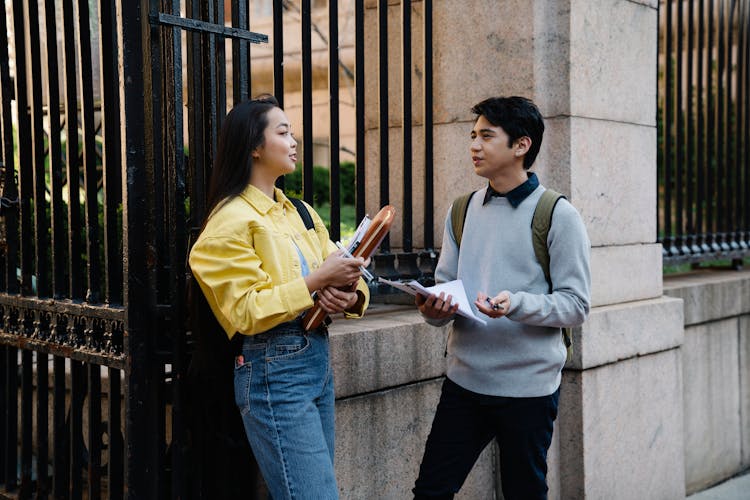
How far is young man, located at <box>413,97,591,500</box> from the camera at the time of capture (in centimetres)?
364

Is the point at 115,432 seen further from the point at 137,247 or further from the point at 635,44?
the point at 635,44

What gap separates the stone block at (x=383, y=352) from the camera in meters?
4.35

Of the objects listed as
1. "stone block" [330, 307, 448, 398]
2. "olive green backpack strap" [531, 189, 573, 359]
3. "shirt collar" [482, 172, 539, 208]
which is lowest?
"stone block" [330, 307, 448, 398]

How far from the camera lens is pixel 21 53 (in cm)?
448

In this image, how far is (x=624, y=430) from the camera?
5535mm

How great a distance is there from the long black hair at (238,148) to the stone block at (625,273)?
268 centimetres

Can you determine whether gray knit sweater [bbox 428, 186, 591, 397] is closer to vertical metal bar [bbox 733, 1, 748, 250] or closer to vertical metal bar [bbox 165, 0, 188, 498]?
vertical metal bar [bbox 165, 0, 188, 498]

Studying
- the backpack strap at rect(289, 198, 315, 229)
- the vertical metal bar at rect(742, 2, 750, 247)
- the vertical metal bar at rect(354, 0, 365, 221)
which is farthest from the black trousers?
the vertical metal bar at rect(742, 2, 750, 247)

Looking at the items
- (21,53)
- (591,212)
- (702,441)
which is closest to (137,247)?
(21,53)

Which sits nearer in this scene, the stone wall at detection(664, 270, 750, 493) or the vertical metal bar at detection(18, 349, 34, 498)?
the vertical metal bar at detection(18, 349, 34, 498)

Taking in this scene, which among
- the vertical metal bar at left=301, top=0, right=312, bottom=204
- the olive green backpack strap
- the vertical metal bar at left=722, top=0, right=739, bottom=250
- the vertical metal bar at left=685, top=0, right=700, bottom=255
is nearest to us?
the olive green backpack strap

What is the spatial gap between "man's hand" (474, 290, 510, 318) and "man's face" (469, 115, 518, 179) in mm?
570

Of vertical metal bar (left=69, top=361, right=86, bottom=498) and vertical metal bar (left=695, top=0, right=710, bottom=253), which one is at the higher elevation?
vertical metal bar (left=695, top=0, right=710, bottom=253)

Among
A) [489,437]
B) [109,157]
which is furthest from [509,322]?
[109,157]
